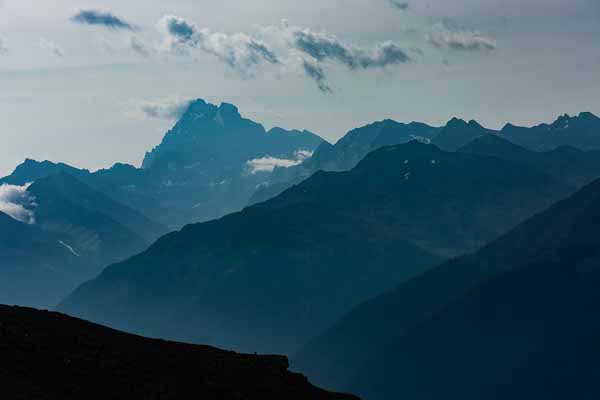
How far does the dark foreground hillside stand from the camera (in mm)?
87600

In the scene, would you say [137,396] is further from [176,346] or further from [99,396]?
[176,346]

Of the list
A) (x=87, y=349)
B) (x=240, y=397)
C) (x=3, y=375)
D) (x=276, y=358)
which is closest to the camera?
(x=3, y=375)

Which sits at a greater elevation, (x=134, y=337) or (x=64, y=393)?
(x=134, y=337)

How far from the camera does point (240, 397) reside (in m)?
93.7

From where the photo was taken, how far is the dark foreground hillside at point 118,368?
87600mm

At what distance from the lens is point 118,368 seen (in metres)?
94.5

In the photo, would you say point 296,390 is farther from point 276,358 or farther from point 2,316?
point 2,316

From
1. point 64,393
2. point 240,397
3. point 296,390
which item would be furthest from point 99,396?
point 296,390

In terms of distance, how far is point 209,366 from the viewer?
335 feet

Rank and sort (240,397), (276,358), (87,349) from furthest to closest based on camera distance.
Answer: (276,358), (87,349), (240,397)

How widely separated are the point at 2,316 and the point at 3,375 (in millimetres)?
25765

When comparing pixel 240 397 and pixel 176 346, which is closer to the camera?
pixel 240 397

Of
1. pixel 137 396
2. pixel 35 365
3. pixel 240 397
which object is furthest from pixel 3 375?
pixel 240 397

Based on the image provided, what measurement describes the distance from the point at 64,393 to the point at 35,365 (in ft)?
20.5
